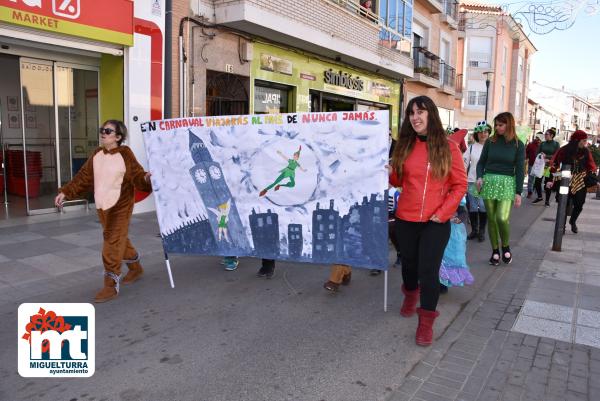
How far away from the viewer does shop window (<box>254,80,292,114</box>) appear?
12.6 meters

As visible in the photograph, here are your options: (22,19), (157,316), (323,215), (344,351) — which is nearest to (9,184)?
(22,19)

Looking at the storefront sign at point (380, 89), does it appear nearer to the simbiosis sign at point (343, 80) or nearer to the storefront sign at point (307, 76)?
the simbiosis sign at point (343, 80)

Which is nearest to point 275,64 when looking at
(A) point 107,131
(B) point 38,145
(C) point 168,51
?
(C) point 168,51

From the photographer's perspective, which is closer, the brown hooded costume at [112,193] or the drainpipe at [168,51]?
the brown hooded costume at [112,193]

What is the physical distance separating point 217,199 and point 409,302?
2.12 metres

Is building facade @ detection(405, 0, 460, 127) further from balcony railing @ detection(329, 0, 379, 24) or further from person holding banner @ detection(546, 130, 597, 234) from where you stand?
person holding banner @ detection(546, 130, 597, 234)

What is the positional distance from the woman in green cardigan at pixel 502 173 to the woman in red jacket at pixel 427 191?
8.32 feet

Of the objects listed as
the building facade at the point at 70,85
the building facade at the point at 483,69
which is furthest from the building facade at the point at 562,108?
the building facade at the point at 70,85

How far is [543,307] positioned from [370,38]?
40.8 ft

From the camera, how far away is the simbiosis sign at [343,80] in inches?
600

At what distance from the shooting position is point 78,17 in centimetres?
836

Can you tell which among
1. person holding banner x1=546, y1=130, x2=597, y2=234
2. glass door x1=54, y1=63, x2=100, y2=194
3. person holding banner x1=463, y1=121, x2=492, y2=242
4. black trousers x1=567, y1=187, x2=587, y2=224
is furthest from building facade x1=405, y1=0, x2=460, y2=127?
glass door x1=54, y1=63, x2=100, y2=194

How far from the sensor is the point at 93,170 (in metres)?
4.84

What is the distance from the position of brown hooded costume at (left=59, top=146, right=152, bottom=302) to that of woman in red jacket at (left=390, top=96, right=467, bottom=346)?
2.62m
